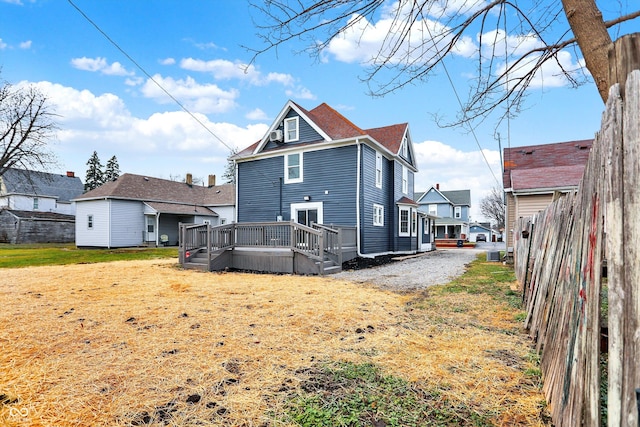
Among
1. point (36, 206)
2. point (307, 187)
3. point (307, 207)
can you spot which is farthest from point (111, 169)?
point (307, 207)

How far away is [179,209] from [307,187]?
1542 centimetres

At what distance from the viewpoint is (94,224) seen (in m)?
22.8

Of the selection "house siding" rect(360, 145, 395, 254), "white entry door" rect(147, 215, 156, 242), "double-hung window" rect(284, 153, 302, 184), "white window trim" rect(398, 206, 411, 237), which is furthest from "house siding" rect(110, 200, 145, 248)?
"white window trim" rect(398, 206, 411, 237)

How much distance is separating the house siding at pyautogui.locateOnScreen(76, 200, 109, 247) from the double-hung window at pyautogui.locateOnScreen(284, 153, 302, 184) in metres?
15.3

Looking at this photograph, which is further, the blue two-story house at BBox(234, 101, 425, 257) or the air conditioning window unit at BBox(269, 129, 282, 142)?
the air conditioning window unit at BBox(269, 129, 282, 142)

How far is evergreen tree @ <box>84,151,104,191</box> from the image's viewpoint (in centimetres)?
4616

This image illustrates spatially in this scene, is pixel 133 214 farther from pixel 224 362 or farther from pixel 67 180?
pixel 224 362

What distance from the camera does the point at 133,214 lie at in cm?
2348

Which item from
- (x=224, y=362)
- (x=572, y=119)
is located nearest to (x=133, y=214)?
(x=224, y=362)

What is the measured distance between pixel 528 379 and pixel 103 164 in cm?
5719

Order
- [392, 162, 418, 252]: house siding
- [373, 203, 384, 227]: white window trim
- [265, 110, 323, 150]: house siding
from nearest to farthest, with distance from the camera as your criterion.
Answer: [265, 110, 323, 150]: house siding < [373, 203, 384, 227]: white window trim < [392, 162, 418, 252]: house siding

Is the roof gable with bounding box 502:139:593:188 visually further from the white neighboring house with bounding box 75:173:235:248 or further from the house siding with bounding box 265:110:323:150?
the white neighboring house with bounding box 75:173:235:248

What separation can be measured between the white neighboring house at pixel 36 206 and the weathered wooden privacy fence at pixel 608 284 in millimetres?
29924

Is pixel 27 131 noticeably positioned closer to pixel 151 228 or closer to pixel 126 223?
pixel 126 223
